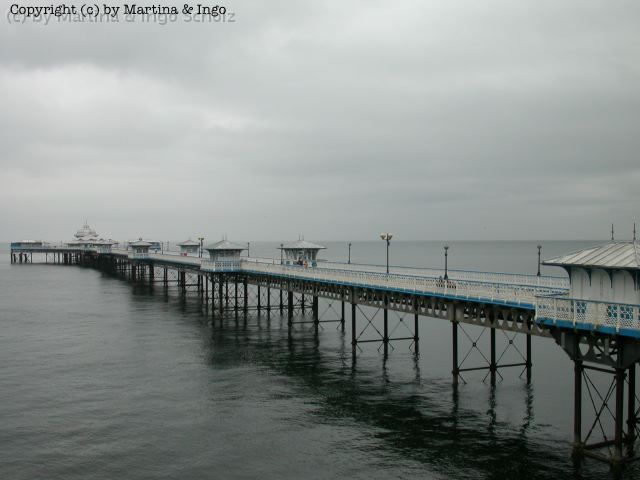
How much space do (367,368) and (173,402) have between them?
14.1 m

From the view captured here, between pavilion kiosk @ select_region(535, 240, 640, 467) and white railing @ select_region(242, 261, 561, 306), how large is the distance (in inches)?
75.0

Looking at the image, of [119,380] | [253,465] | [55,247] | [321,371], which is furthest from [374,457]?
[55,247]

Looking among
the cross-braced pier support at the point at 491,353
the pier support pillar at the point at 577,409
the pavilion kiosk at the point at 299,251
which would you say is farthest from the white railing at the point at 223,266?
the pier support pillar at the point at 577,409

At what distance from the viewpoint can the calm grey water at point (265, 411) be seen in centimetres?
2527

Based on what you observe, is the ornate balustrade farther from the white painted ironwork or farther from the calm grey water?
the white painted ironwork

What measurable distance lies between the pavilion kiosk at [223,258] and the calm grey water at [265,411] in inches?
535

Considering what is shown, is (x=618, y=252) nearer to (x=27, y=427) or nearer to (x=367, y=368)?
(x=367, y=368)

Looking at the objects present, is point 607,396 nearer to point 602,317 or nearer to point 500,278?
point 602,317

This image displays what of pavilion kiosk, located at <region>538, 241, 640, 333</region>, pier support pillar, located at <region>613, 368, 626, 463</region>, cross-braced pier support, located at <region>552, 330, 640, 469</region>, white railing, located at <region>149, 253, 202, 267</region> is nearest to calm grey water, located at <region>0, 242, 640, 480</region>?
pier support pillar, located at <region>613, 368, 626, 463</region>

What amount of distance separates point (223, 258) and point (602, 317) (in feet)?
167

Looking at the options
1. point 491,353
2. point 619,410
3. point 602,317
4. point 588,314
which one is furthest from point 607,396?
point 491,353

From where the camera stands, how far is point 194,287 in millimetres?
108438

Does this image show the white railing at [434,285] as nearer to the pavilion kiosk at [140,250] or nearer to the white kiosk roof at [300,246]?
the white kiosk roof at [300,246]

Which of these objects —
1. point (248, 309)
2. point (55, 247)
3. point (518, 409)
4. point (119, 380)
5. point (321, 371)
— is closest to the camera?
point (518, 409)
